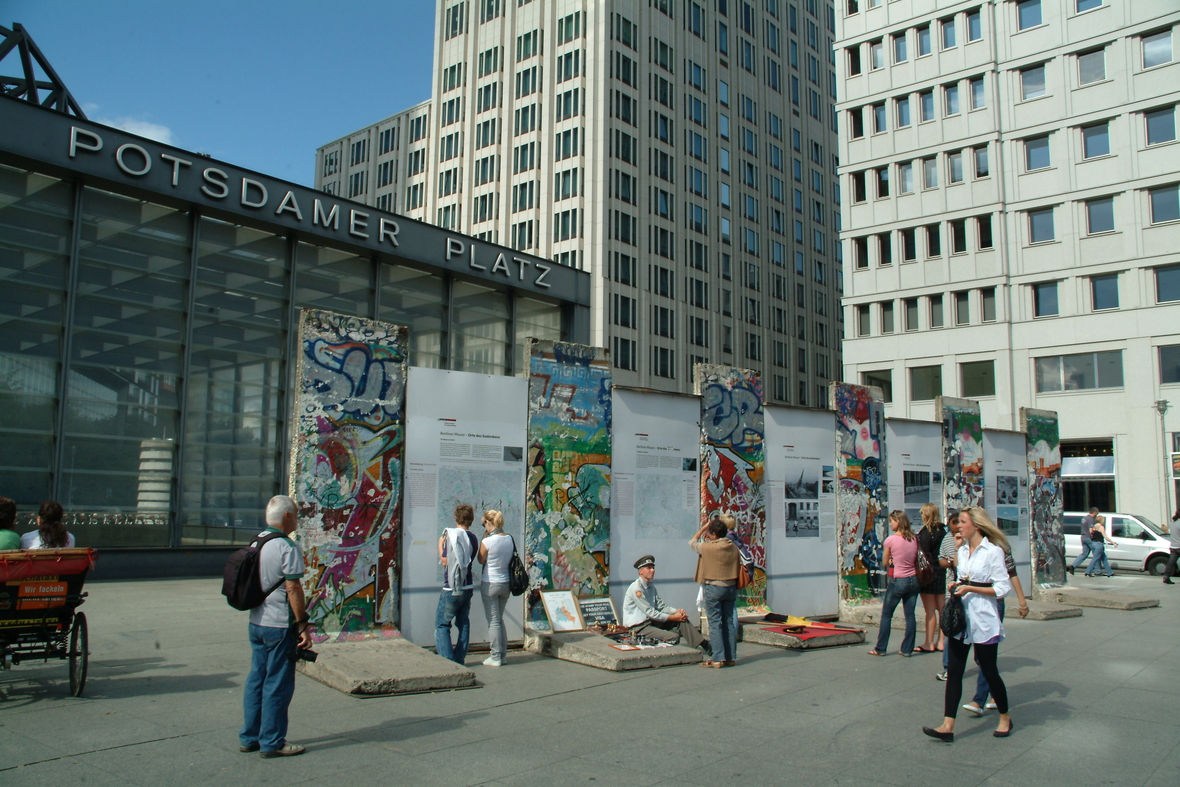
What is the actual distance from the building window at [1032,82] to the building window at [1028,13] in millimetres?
2001

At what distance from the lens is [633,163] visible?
194ft

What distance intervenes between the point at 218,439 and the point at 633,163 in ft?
149

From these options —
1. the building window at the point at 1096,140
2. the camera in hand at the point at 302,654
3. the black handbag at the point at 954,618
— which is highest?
the building window at the point at 1096,140

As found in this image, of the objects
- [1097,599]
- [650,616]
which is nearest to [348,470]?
[650,616]

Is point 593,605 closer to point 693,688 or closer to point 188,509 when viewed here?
point 693,688

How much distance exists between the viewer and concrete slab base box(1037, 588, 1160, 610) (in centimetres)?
1517

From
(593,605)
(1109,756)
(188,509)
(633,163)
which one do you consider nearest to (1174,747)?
(1109,756)

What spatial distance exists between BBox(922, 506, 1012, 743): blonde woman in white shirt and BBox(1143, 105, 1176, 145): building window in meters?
36.4

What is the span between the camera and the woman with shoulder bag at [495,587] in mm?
9016

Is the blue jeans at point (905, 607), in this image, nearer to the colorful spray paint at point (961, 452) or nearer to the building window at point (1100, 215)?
the colorful spray paint at point (961, 452)

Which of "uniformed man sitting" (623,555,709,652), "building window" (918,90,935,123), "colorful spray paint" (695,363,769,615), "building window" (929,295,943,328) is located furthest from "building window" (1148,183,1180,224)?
"uniformed man sitting" (623,555,709,652)

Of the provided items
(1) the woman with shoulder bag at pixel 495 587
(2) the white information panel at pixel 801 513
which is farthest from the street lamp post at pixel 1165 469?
(1) the woman with shoulder bag at pixel 495 587

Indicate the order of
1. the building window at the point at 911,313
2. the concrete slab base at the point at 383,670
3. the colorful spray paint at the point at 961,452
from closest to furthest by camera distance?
1. the concrete slab base at the point at 383,670
2. the colorful spray paint at the point at 961,452
3. the building window at the point at 911,313

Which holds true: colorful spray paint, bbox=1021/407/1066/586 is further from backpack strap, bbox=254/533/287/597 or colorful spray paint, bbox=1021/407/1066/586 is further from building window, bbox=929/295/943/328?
building window, bbox=929/295/943/328
